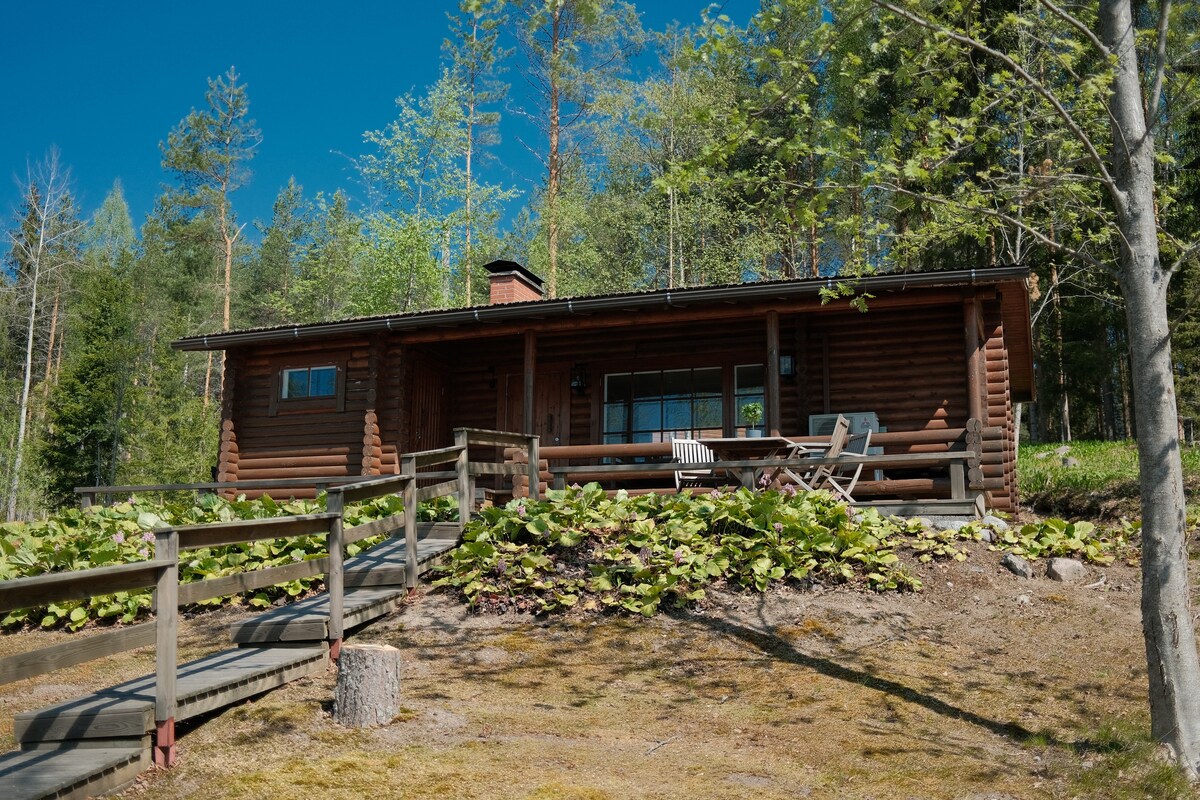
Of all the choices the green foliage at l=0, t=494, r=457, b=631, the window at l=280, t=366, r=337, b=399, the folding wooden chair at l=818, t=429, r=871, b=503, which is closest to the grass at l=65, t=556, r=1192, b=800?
the green foliage at l=0, t=494, r=457, b=631

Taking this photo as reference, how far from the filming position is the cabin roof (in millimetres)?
11062

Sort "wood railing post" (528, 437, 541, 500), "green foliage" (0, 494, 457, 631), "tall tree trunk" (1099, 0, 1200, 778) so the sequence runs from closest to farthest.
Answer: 1. "tall tree trunk" (1099, 0, 1200, 778)
2. "green foliage" (0, 494, 457, 631)
3. "wood railing post" (528, 437, 541, 500)

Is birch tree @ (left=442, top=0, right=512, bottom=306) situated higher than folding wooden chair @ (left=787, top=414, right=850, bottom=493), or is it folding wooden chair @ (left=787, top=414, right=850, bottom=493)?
birch tree @ (left=442, top=0, right=512, bottom=306)

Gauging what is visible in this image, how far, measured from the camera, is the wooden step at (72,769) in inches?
150

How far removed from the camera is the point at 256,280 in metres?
38.9

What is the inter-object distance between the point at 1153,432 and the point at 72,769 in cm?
545

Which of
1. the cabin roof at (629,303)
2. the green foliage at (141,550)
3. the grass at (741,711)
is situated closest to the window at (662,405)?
the cabin roof at (629,303)

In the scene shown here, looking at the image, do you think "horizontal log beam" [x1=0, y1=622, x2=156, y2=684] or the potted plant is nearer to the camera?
"horizontal log beam" [x1=0, y1=622, x2=156, y2=684]

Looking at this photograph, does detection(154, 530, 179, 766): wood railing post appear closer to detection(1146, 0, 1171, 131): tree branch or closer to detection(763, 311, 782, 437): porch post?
detection(1146, 0, 1171, 131): tree branch

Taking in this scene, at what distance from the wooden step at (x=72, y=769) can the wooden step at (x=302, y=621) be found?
164cm

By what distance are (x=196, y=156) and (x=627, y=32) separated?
1610cm

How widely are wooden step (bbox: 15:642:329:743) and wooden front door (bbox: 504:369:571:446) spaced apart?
28.1ft

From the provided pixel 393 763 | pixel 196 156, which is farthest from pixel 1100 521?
pixel 196 156

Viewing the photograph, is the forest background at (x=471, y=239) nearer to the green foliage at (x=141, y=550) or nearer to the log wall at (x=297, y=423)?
the log wall at (x=297, y=423)
